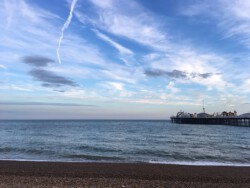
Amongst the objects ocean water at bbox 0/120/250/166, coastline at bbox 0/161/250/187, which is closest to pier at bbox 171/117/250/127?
ocean water at bbox 0/120/250/166

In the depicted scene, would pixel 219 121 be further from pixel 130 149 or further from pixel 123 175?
pixel 123 175

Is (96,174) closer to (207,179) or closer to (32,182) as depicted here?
(32,182)

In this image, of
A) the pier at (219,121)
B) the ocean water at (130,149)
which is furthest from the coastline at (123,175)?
the pier at (219,121)

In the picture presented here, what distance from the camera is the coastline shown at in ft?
33.9

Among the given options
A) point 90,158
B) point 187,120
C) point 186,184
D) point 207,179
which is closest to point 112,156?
point 90,158

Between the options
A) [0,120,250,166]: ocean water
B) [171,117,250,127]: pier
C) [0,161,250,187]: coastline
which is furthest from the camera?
[171,117,250,127]: pier

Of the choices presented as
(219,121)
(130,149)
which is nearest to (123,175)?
(130,149)

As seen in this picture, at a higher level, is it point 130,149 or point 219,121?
point 219,121

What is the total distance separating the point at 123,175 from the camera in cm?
1314

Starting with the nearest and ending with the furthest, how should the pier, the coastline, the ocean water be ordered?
the coastline < the ocean water < the pier

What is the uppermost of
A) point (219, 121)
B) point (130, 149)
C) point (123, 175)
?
point (219, 121)

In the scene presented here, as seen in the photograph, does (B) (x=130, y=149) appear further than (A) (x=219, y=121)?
No

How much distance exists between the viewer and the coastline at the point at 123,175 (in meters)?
10.3

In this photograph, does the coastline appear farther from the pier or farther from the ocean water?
the pier
